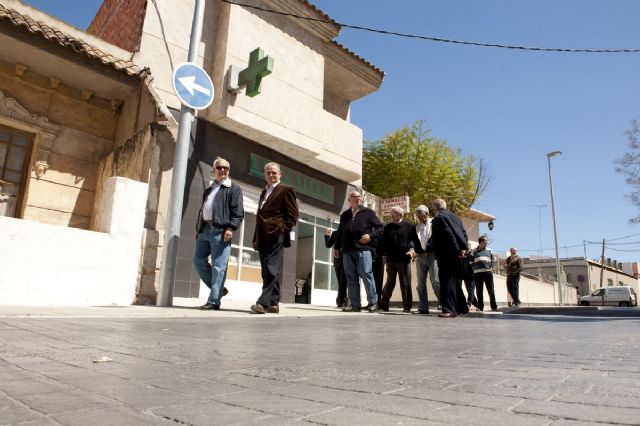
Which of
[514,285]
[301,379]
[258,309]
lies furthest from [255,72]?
[514,285]

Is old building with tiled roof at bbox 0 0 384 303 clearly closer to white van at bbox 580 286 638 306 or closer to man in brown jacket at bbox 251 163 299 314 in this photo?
man in brown jacket at bbox 251 163 299 314

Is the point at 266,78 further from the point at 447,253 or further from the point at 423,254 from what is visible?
the point at 447,253

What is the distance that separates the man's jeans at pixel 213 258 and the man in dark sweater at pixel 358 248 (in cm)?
248

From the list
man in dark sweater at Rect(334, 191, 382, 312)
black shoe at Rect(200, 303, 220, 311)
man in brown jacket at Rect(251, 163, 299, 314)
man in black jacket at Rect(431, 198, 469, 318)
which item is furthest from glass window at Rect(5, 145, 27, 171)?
man in black jacket at Rect(431, 198, 469, 318)

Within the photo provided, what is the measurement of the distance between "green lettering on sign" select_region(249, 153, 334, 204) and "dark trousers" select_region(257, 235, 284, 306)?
5.61 metres

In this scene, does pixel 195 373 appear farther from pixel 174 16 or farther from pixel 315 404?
pixel 174 16

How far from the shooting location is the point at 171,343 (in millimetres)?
3162

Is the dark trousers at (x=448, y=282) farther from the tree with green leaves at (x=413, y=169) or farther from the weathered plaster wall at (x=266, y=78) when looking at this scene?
the tree with green leaves at (x=413, y=169)

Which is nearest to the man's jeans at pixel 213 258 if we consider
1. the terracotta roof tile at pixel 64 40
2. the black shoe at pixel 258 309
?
the black shoe at pixel 258 309

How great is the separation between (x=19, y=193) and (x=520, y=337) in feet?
28.8

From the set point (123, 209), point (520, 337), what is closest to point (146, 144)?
point (123, 209)

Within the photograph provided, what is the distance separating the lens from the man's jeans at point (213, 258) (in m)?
6.47

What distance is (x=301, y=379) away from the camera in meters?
2.01

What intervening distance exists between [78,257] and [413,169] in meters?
16.5
